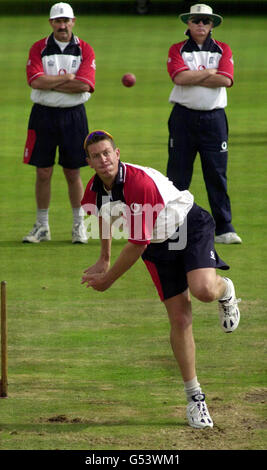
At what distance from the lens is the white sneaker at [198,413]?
6.95 meters

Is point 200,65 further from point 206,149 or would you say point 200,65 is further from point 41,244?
point 41,244

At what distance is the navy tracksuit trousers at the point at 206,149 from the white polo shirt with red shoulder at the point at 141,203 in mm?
4759

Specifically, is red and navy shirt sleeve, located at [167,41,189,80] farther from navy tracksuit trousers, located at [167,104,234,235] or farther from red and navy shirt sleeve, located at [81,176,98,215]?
red and navy shirt sleeve, located at [81,176,98,215]

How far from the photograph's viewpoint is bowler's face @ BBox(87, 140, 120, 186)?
6832 mm

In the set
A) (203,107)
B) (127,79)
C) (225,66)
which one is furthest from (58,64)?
(127,79)

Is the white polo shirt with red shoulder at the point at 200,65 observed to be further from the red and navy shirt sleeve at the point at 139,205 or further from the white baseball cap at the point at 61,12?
the red and navy shirt sleeve at the point at 139,205

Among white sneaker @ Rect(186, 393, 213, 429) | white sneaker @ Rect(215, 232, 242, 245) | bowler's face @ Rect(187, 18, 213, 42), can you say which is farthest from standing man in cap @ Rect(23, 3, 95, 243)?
white sneaker @ Rect(186, 393, 213, 429)

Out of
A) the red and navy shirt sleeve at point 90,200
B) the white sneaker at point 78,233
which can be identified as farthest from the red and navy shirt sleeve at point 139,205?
the white sneaker at point 78,233

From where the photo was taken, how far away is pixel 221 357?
27.6 ft

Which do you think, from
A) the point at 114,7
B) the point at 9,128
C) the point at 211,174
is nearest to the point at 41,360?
the point at 211,174

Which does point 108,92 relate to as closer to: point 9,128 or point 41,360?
point 9,128

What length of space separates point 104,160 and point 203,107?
528 cm

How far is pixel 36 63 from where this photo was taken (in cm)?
1205

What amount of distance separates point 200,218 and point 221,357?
60.4 inches
